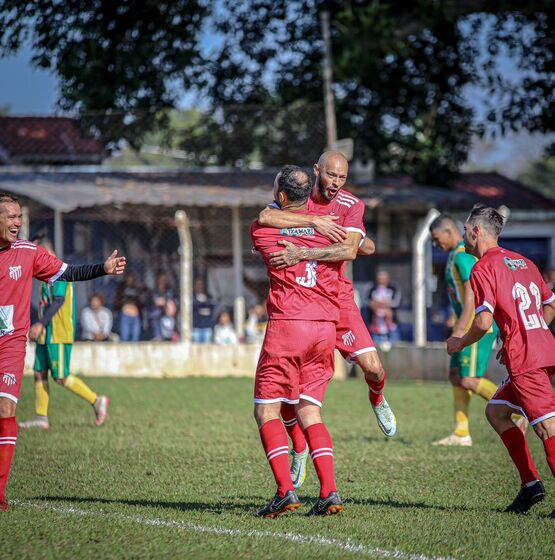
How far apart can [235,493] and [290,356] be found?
4.94 feet

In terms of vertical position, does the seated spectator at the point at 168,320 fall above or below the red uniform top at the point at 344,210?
below

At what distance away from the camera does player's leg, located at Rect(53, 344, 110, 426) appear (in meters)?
11.2

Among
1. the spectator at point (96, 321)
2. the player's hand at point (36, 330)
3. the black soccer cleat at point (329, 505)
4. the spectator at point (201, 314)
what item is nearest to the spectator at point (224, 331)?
the spectator at point (201, 314)

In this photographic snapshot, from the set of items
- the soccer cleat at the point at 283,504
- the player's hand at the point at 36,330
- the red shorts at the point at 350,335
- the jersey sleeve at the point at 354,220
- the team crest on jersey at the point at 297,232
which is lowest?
the soccer cleat at the point at 283,504

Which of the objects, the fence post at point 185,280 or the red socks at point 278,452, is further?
the fence post at point 185,280

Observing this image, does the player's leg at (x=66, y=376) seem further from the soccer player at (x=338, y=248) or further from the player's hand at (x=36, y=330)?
the soccer player at (x=338, y=248)

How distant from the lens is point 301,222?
6613 mm

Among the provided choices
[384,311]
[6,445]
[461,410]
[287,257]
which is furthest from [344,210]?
[384,311]

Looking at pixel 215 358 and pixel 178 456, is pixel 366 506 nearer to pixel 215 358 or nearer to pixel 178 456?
pixel 178 456

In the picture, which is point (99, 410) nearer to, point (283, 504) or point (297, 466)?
point (297, 466)

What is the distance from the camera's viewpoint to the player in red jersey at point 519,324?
6.52 meters

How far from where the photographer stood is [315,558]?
212 inches

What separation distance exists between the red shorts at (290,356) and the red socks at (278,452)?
0.18m

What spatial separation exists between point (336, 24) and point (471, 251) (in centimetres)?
1519
